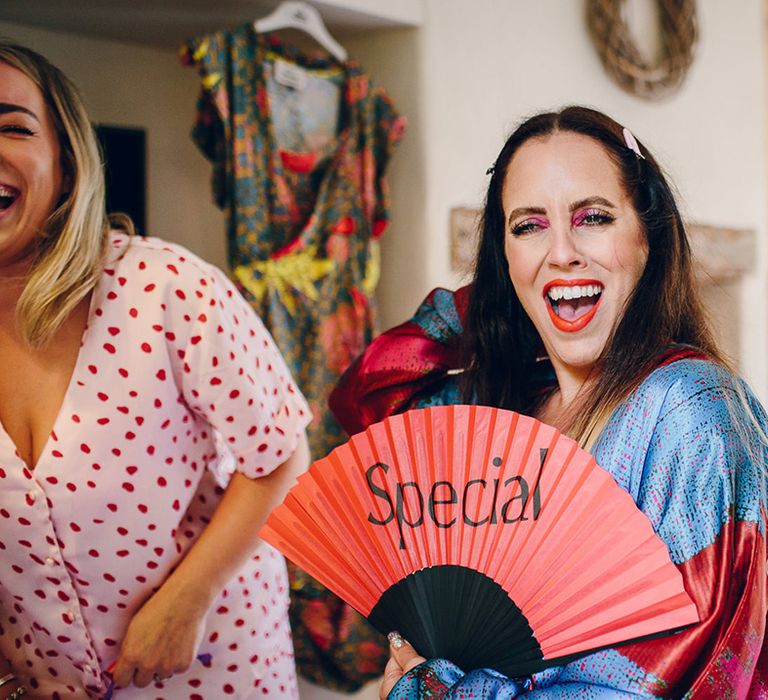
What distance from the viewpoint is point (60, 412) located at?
146 cm

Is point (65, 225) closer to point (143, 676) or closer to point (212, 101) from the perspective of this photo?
point (143, 676)

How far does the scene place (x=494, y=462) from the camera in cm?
111

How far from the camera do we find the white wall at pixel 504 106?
279 centimetres

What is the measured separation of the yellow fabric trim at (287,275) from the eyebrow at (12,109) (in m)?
1.00

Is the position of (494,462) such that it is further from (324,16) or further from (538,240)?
(324,16)

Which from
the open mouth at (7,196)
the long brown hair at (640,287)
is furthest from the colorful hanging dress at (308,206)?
the long brown hair at (640,287)

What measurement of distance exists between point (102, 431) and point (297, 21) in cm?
141

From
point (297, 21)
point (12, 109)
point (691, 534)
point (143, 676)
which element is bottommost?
point (143, 676)

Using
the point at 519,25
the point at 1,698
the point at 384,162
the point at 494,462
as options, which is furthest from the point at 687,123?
the point at 1,698

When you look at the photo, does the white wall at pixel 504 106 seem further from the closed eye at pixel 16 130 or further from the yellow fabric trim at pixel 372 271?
the closed eye at pixel 16 130

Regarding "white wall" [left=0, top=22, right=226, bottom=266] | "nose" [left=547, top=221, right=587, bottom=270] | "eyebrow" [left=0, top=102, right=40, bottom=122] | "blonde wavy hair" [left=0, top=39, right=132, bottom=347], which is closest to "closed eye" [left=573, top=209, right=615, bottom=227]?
"nose" [left=547, top=221, right=587, bottom=270]

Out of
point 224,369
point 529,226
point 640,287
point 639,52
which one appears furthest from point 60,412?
point 639,52

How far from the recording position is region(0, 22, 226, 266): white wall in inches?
101

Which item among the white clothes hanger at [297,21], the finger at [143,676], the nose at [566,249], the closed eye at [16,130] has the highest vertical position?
the white clothes hanger at [297,21]
